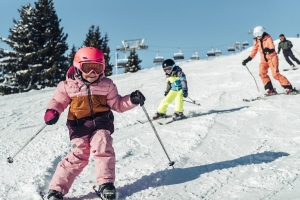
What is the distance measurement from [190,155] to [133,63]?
4340 cm

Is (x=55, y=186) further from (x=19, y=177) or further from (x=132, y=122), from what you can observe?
(x=132, y=122)

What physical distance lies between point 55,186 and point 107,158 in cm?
50

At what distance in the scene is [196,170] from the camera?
3.36 m

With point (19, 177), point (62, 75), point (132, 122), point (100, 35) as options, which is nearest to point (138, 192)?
point (19, 177)

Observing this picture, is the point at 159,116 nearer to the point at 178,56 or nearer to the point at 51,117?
the point at 51,117

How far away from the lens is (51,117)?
9.45 feet

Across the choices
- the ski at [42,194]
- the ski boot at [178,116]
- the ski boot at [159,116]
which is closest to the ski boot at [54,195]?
the ski at [42,194]

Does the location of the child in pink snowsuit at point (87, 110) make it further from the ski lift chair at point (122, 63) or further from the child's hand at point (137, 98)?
the ski lift chair at point (122, 63)

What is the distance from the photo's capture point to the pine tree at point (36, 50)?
1187 inches

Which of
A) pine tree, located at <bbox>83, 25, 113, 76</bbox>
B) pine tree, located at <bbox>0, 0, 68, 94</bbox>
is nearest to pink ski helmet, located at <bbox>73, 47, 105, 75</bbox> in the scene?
pine tree, located at <bbox>0, 0, 68, 94</bbox>

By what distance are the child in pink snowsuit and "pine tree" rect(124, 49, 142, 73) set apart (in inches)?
1691

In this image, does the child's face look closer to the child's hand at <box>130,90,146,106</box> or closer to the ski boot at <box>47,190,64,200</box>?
the child's hand at <box>130,90,146,106</box>

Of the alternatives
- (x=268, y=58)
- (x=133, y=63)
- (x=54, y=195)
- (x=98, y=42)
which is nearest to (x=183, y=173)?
(x=54, y=195)

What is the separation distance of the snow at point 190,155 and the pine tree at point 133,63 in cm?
3896
